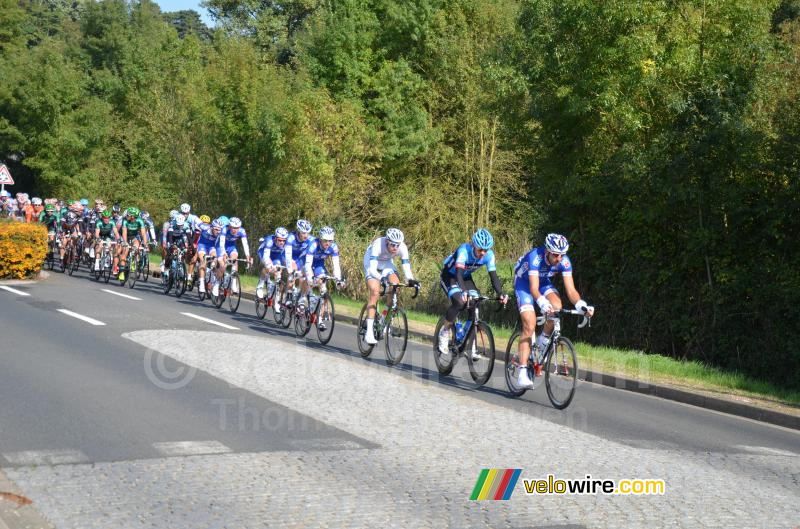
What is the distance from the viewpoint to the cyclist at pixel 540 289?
11414mm

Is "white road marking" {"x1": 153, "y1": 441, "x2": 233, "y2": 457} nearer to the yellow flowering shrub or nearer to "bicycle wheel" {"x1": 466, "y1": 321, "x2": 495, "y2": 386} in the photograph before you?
"bicycle wheel" {"x1": 466, "y1": 321, "x2": 495, "y2": 386}

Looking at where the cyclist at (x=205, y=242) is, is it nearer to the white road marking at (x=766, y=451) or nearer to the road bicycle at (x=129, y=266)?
the road bicycle at (x=129, y=266)

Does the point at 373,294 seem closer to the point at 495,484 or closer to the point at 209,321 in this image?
the point at 209,321

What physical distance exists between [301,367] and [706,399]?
18.1 ft

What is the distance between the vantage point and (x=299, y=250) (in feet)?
56.6

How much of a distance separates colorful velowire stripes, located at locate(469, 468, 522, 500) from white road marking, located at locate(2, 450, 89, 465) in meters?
3.15

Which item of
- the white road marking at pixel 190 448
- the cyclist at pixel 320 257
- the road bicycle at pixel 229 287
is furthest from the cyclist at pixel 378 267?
the road bicycle at pixel 229 287

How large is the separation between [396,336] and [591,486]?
6.57 meters

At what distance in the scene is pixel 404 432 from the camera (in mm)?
9250

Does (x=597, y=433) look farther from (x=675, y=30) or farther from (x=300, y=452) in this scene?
(x=675, y=30)

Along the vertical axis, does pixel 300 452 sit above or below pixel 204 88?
below

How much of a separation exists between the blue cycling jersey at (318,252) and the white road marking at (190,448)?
7.86m

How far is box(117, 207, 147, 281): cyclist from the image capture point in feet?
85.7

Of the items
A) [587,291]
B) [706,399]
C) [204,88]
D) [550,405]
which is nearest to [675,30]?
[587,291]
